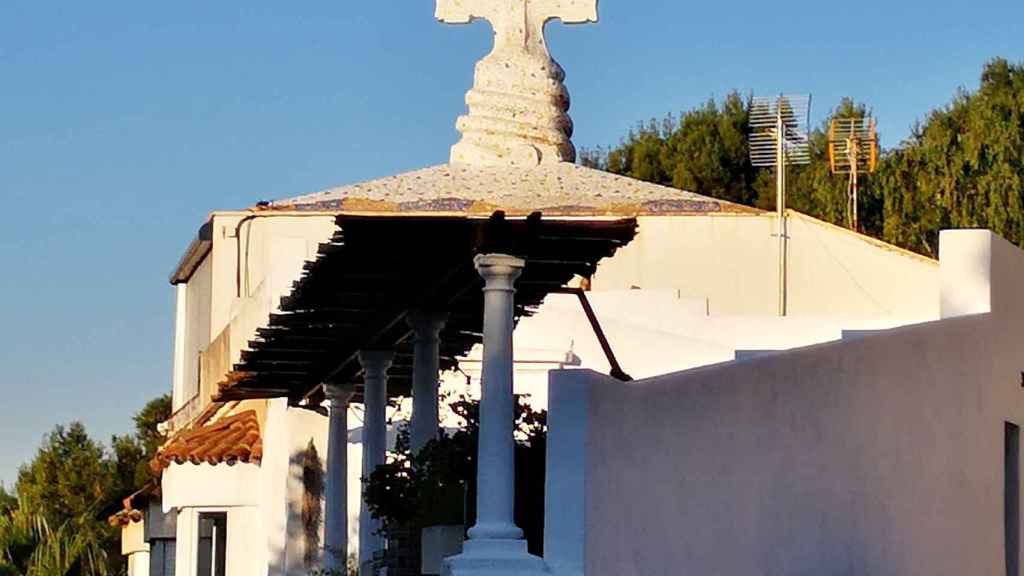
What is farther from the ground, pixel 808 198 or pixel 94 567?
pixel 808 198

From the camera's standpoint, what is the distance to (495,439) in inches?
539

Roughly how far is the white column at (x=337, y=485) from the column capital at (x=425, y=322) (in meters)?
3.31

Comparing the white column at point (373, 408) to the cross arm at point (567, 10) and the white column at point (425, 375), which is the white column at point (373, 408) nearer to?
the white column at point (425, 375)

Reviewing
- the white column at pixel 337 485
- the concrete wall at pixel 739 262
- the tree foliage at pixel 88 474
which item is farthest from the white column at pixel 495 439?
the tree foliage at pixel 88 474

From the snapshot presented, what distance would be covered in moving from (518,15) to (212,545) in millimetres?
6764

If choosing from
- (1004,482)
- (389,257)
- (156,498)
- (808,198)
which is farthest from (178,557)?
(808,198)

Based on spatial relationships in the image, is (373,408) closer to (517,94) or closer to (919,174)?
(517,94)

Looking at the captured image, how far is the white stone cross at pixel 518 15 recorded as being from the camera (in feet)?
81.9

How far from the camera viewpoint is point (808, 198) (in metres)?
54.8

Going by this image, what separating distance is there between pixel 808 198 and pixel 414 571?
39.8 m

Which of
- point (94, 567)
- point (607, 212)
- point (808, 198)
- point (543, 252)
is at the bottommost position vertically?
point (94, 567)

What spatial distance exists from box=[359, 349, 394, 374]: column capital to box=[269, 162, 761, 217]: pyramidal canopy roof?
1.86 meters

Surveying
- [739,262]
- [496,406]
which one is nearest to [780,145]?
[739,262]

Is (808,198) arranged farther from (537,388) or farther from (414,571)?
(414,571)
